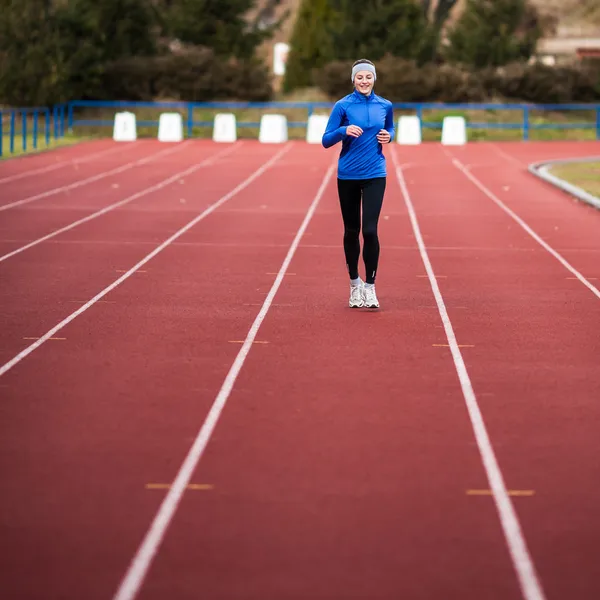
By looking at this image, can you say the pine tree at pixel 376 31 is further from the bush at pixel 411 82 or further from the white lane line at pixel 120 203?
the white lane line at pixel 120 203

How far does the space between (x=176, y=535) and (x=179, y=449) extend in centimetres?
141

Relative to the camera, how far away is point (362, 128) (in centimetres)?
1112

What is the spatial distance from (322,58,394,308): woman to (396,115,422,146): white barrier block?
32.3m

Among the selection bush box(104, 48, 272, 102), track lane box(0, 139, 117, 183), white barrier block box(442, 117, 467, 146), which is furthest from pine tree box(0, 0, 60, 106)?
white barrier block box(442, 117, 467, 146)

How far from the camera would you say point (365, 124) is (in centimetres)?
1111

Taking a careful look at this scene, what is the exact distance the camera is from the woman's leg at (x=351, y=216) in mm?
11297

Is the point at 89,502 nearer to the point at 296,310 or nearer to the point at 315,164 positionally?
the point at 296,310

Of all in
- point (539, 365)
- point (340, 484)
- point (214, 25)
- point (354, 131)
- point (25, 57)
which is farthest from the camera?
point (214, 25)

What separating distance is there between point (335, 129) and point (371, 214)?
0.72 metres

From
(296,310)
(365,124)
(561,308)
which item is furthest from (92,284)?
(561,308)

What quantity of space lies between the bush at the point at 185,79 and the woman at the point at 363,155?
138 ft

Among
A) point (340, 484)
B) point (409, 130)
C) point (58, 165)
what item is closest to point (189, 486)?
point (340, 484)

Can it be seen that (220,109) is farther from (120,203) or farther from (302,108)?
(120,203)

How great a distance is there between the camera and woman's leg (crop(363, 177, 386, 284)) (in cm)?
1121
